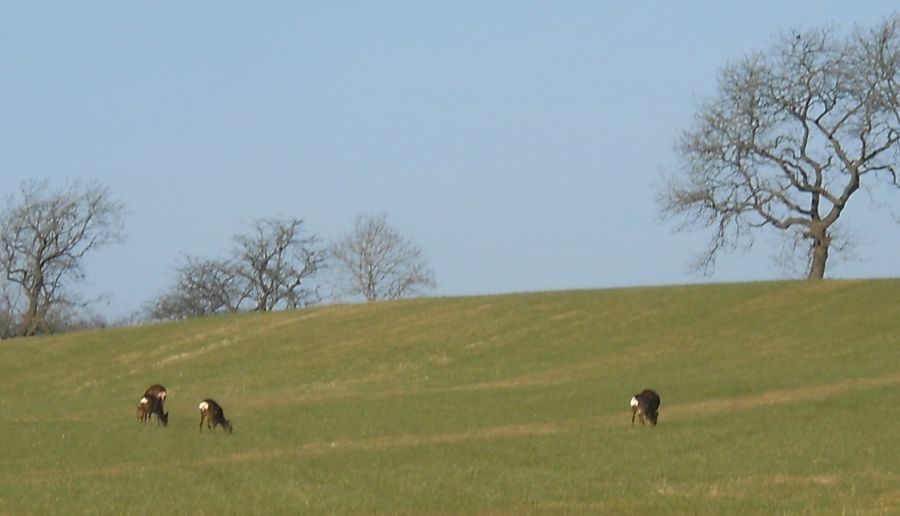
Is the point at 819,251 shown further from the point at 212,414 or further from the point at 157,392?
the point at 212,414

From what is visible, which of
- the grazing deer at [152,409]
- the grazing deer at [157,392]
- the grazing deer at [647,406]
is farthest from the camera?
the grazing deer at [157,392]

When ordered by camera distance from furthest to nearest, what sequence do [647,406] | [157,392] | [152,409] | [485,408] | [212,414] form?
1. [485,408]
2. [157,392]
3. [152,409]
4. [212,414]
5. [647,406]

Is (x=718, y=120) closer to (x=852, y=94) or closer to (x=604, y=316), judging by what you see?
(x=852, y=94)

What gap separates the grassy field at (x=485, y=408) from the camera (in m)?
19.9

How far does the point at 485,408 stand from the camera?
34812 mm

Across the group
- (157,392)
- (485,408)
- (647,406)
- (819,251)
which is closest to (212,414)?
(157,392)

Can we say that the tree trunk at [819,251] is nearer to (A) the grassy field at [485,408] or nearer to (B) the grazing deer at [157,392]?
(A) the grassy field at [485,408]

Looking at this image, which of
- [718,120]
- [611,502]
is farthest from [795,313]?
[611,502]

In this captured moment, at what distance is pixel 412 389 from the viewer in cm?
4406

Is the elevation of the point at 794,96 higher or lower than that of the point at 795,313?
higher

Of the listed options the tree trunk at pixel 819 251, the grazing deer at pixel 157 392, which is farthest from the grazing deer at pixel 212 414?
the tree trunk at pixel 819 251

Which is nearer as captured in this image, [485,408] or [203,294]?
[485,408]

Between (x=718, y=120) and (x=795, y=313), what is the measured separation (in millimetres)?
16932

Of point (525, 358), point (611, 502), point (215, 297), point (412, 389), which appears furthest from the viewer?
point (215, 297)
